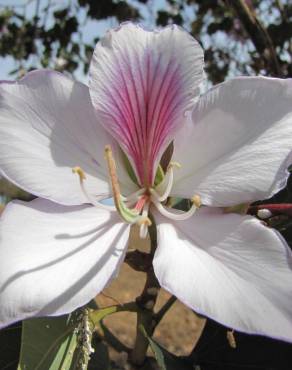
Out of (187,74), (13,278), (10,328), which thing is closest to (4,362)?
(10,328)

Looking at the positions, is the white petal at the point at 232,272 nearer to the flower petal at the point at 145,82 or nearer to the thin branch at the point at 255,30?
the flower petal at the point at 145,82

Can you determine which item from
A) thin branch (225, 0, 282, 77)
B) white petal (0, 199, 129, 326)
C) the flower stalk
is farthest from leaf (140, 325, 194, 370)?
thin branch (225, 0, 282, 77)

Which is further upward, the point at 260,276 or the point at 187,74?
the point at 187,74

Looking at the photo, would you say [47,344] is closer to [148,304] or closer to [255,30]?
[148,304]

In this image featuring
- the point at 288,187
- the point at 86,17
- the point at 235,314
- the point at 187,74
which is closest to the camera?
the point at 235,314

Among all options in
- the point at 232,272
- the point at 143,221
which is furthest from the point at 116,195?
the point at 232,272

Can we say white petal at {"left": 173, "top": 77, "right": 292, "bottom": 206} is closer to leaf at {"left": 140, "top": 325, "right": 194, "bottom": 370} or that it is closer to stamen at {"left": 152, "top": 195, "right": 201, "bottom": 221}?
stamen at {"left": 152, "top": 195, "right": 201, "bottom": 221}

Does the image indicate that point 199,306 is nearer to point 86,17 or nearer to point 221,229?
point 221,229
